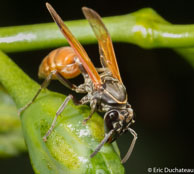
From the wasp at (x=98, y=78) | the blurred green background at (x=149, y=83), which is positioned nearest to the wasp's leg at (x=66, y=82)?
the wasp at (x=98, y=78)

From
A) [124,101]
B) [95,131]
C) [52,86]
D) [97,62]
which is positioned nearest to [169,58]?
[97,62]

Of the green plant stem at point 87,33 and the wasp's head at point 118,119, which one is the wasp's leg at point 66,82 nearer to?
the green plant stem at point 87,33

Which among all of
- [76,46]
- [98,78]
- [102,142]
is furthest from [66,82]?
[102,142]

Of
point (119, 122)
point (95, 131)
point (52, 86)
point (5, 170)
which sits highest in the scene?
point (95, 131)

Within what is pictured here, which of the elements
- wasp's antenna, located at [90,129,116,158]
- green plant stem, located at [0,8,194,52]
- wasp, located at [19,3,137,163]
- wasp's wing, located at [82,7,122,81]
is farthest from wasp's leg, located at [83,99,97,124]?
green plant stem, located at [0,8,194,52]

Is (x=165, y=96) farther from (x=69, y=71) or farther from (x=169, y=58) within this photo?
(x=69, y=71)

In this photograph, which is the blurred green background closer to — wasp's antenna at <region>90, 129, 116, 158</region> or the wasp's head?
the wasp's head

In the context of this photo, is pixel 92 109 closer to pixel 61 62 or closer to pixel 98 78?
pixel 98 78
